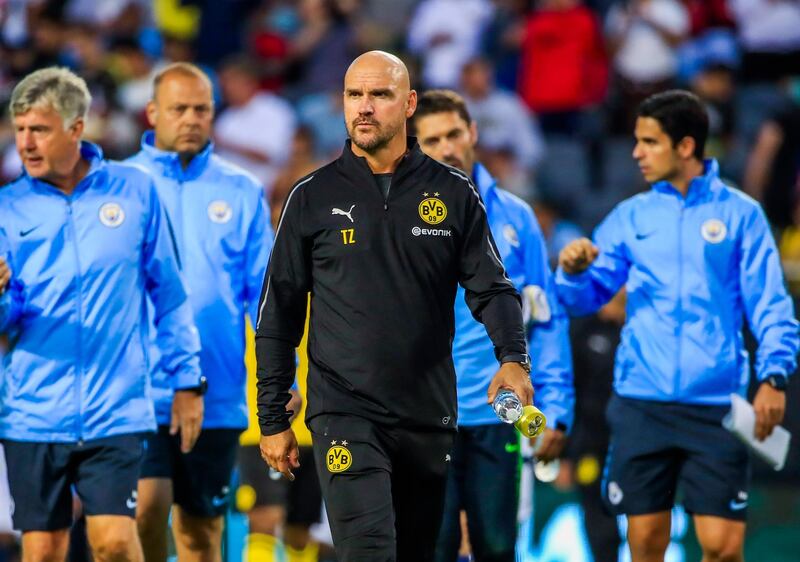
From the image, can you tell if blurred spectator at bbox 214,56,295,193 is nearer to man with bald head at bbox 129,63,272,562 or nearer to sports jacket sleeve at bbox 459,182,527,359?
man with bald head at bbox 129,63,272,562

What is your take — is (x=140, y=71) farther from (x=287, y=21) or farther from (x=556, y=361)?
(x=556, y=361)

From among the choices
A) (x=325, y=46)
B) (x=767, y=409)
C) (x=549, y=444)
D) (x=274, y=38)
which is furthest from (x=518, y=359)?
(x=274, y=38)

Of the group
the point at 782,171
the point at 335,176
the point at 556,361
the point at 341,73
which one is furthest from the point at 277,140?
the point at 335,176

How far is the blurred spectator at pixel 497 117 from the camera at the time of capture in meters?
13.5

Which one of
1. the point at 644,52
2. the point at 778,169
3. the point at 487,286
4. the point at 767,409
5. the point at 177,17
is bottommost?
the point at 767,409

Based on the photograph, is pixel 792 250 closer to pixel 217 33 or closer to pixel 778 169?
pixel 778 169

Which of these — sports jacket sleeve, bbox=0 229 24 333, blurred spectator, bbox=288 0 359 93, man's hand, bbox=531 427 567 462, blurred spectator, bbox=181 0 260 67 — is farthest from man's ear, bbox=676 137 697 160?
blurred spectator, bbox=181 0 260 67

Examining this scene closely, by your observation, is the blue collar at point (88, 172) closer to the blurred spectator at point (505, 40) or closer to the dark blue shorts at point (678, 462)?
the dark blue shorts at point (678, 462)

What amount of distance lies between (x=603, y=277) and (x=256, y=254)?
5.60ft

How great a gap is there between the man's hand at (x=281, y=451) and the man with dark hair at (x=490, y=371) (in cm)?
147

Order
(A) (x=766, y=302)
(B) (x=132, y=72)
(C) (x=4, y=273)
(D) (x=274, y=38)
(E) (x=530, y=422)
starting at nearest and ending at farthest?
(E) (x=530, y=422)
(C) (x=4, y=273)
(A) (x=766, y=302)
(B) (x=132, y=72)
(D) (x=274, y=38)

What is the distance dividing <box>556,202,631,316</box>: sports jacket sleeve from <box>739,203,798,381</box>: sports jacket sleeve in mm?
592

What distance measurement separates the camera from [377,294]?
224 inches

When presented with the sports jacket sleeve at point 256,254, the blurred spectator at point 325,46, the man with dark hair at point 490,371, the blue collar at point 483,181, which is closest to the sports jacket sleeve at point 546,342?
the man with dark hair at point 490,371
